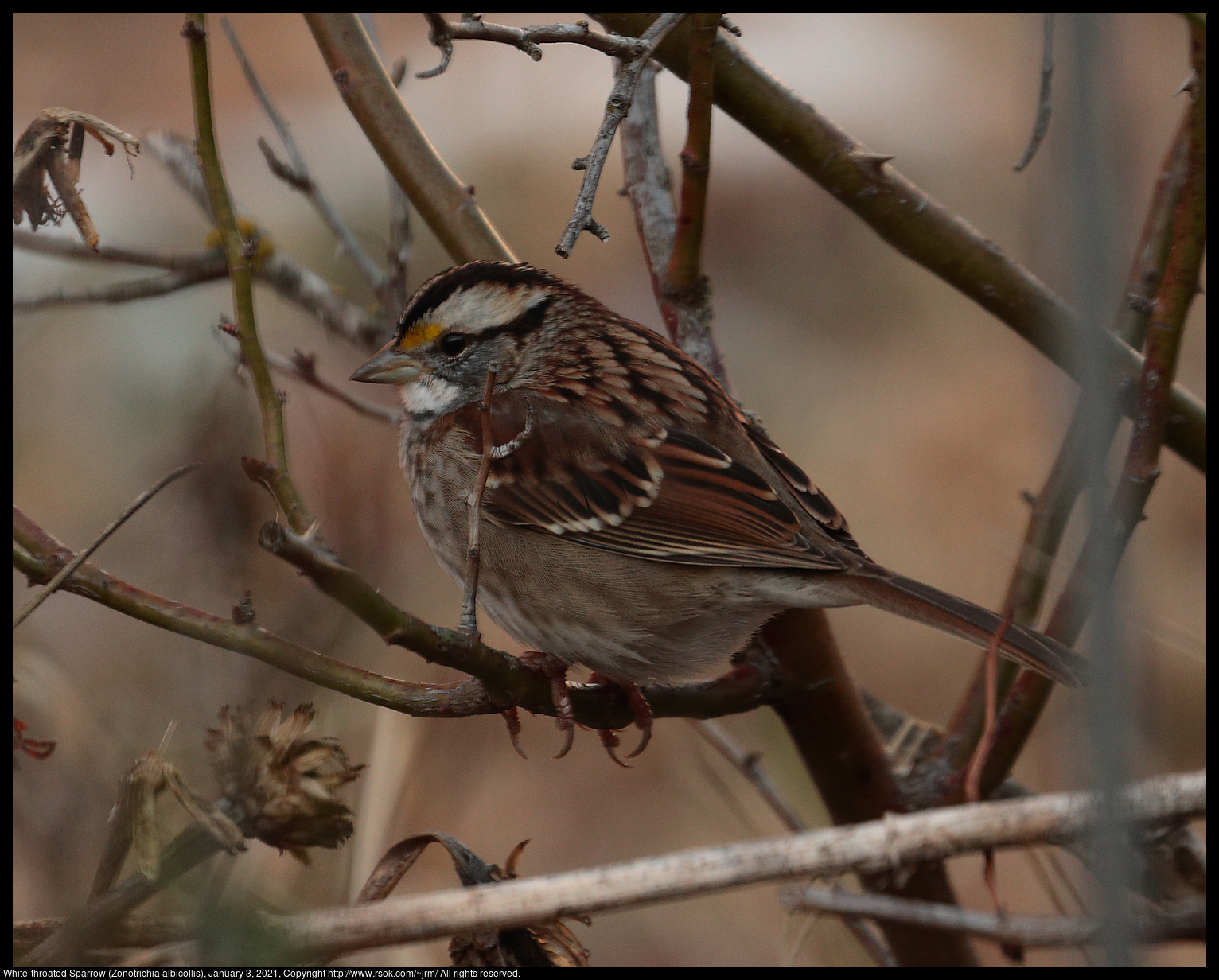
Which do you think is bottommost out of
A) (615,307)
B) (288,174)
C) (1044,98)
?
(288,174)

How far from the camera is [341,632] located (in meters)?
1.05

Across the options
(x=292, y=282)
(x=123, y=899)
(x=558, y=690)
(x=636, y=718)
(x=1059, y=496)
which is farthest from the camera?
(x=292, y=282)

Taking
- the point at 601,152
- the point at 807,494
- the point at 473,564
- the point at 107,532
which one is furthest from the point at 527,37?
the point at 807,494

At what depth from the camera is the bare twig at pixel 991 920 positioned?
1013 millimetres

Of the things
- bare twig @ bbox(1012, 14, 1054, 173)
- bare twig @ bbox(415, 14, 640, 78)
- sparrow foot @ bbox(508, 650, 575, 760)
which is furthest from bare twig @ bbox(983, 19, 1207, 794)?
bare twig @ bbox(415, 14, 640, 78)

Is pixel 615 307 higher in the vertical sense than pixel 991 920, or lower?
higher

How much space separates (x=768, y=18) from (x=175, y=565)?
571cm

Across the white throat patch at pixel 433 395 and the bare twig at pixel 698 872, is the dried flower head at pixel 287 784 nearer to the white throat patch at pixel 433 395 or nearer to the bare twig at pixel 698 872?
the bare twig at pixel 698 872

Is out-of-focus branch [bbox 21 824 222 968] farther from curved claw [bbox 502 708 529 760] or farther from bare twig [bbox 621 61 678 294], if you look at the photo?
bare twig [bbox 621 61 678 294]

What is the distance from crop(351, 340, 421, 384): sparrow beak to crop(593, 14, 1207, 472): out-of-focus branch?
2.53ft

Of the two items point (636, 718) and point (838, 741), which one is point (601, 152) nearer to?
point (636, 718)

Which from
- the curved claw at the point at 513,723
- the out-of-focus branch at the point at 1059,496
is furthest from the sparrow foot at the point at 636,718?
the out-of-focus branch at the point at 1059,496

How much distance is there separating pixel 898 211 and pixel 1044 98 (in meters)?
0.30

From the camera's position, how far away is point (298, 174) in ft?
7.47
